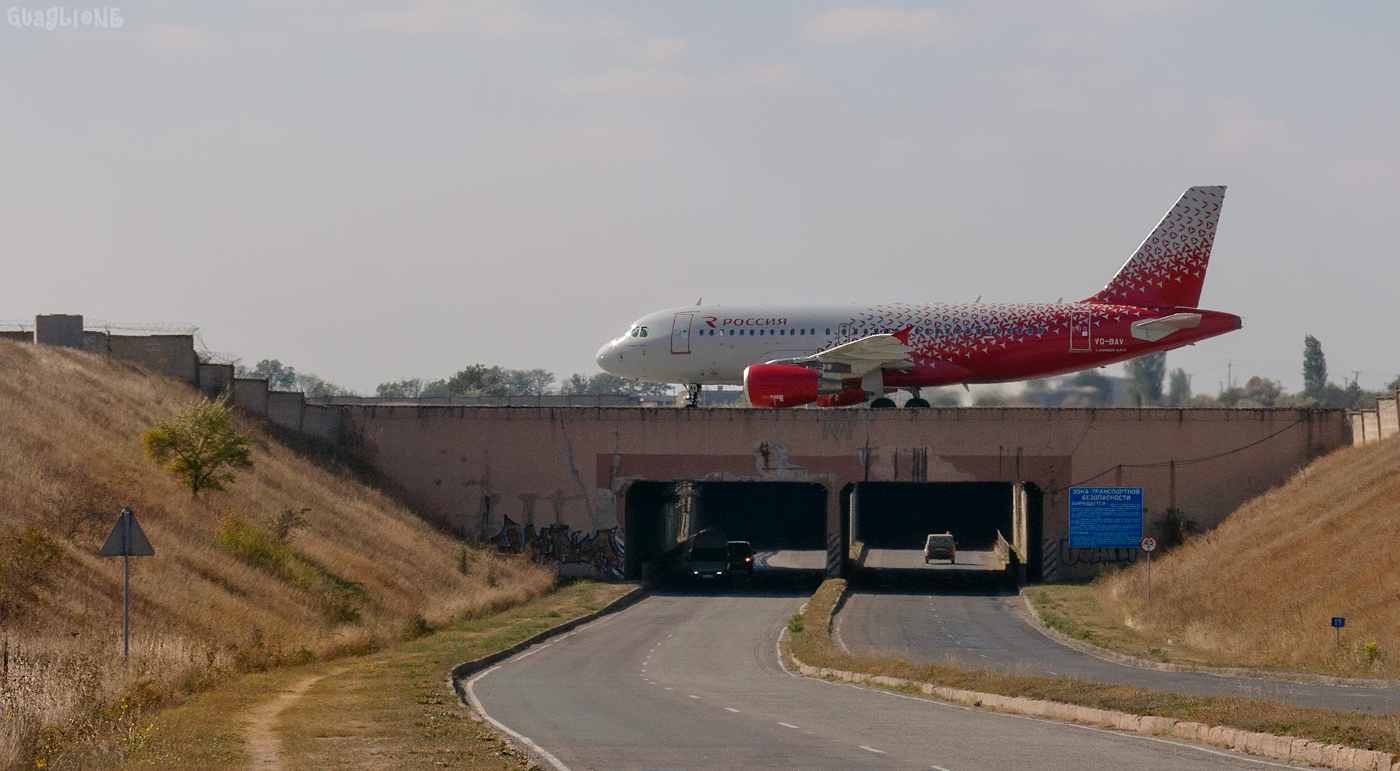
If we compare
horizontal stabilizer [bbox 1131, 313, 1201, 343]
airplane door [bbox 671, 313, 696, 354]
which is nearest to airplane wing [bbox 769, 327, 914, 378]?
airplane door [bbox 671, 313, 696, 354]

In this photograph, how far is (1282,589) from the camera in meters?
35.7

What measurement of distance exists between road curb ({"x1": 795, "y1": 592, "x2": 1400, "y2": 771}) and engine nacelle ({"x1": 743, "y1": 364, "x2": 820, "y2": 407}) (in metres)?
27.0

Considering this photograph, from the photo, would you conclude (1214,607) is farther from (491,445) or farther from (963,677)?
(491,445)

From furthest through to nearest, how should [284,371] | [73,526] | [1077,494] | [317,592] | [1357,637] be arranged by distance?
[284,371] < [1077,494] < [317,592] < [73,526] < [1357,637]

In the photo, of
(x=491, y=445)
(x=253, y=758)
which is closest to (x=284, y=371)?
(x=491, y=445)

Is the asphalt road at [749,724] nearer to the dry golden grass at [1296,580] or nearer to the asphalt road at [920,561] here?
the dry golden grass at [1296,580]

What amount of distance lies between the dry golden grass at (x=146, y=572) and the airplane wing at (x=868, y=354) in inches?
559

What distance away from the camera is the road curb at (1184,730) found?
1420 centimetres

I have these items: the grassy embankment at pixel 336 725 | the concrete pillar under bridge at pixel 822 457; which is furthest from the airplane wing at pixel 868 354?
the grassy embankment at pixel 336 725

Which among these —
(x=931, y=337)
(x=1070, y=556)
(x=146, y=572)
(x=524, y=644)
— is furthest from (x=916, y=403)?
(x=146, y=572)

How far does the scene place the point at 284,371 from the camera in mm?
182125

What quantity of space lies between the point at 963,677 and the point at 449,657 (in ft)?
40.8

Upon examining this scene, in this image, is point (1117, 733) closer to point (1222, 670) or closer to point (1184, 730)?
point (1184, 730)

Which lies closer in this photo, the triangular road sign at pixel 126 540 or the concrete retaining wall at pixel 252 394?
the triangular road sign at pixel 126 540
